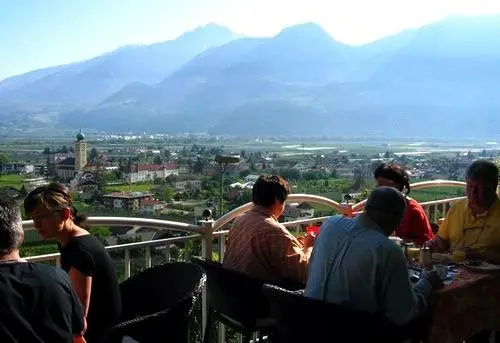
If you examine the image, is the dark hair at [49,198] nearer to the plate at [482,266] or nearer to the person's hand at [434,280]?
the person's hand at [434,280]


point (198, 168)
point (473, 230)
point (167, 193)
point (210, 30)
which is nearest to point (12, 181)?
point (167, 193)

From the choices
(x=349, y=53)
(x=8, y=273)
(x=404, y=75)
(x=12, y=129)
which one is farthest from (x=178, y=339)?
(x=349, y=53)

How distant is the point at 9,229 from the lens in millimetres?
1980

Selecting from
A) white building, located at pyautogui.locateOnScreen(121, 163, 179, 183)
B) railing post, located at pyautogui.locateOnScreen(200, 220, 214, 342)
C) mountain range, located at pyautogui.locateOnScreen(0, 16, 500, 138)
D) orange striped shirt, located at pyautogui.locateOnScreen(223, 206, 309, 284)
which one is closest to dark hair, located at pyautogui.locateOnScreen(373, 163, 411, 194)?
orange striped shirt, located at pyautogui.locateOnScreen(223, 206, 309, 284)

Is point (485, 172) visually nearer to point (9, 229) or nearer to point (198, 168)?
point (9, 229)

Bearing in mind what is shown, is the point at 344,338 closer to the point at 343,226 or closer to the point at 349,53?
the point at 343,226

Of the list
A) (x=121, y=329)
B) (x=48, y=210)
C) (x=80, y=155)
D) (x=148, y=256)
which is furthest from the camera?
(x=80, y=155)

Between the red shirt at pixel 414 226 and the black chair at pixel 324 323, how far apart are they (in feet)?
6.12

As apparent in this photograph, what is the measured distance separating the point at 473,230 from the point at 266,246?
1.50m

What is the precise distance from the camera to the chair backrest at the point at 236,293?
10.3ft

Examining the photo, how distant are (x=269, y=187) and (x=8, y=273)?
1.83 metres

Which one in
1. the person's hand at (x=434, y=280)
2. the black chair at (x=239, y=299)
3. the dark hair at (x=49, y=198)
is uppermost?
the dark hair at (x=49, y=198)

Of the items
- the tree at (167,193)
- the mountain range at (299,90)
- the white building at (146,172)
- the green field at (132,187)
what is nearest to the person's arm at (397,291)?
the tree at (167,193)

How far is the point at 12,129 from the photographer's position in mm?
18359
